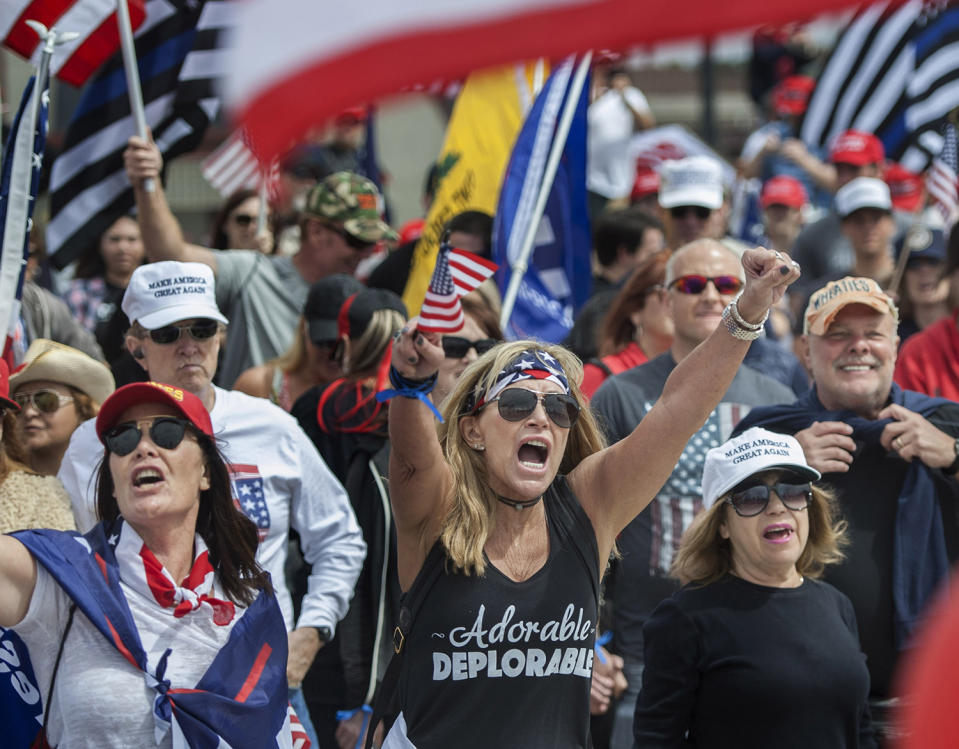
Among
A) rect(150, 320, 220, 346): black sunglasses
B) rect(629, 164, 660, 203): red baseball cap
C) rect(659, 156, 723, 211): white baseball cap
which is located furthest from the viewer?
rect(629, 164, 660, 203): red baseball cap

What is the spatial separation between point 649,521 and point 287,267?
2392 mm

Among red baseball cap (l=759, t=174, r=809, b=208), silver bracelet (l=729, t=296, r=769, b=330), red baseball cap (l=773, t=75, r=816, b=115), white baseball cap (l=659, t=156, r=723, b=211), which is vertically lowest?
silver bracelet (l=729, t=296, r=769, b=330)

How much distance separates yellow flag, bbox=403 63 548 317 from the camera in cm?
718

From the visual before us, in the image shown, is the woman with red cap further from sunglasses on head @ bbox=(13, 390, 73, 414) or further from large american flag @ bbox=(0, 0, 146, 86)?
large american flag @ bbox=(0, 0, 146, 86)

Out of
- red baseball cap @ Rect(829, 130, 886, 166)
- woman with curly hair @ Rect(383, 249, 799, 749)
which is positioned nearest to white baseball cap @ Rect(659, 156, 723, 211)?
red baseball cap @ Rect(829, 130, 886, 166)

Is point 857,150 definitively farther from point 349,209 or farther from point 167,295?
point 167,295

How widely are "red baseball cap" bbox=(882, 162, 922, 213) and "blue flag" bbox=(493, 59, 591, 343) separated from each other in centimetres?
386

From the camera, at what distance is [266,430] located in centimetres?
499

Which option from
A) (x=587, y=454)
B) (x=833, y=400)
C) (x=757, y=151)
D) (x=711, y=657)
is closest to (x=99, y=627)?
(x=587, y=454)

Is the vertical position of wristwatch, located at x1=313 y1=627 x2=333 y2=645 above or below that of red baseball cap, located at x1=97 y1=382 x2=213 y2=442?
below

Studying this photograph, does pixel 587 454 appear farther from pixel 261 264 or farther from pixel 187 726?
pixel 261 264

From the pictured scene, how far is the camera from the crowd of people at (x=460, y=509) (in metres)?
3.84

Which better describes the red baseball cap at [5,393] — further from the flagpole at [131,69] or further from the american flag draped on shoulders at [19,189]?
the flagpole at [131,69]

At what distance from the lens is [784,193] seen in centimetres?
1008
